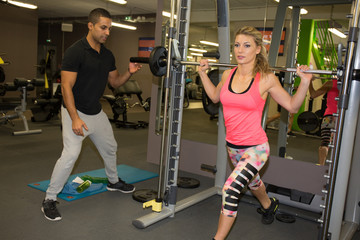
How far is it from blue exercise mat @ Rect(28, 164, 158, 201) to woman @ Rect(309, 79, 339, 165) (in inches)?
67.6

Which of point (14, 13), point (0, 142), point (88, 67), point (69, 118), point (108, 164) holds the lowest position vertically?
point (0, 142)

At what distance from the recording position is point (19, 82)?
18.0 feet

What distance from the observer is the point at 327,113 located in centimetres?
314

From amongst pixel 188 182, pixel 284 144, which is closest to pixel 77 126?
pixel 188 182

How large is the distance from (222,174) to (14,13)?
9.93 m

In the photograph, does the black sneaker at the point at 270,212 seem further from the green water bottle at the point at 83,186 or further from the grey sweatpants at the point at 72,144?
the green water bottle at the point at 83,186

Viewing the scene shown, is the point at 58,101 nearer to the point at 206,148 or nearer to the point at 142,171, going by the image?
the point at 142,171

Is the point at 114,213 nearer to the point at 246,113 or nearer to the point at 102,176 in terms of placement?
the point at 102,176

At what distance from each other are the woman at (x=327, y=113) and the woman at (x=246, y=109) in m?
1.29

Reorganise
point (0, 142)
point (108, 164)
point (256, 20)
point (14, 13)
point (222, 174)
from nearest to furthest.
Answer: point (108, 164), point (222, 174), point (256, 20), point (0, 142), point (14, 13)

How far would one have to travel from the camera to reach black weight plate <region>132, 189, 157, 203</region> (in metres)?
2.92

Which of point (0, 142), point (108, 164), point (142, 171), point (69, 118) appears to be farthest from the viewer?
point (0, 142)

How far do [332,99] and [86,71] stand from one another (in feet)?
7.13

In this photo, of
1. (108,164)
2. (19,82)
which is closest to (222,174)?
(108,164)
